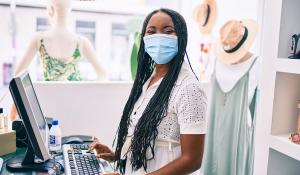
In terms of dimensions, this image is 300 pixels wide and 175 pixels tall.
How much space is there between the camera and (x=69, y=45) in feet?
7.25

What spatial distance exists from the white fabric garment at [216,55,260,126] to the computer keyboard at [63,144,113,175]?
837 millimetres

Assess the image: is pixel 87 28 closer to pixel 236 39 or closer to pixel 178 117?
pixel 236 39

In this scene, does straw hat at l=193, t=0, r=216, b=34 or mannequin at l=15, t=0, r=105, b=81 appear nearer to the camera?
mannequin at l=15, t=0, r=105, b=81

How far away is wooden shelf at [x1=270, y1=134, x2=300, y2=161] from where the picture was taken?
1.08 m

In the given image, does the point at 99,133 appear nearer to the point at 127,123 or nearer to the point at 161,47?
the point at 127,123

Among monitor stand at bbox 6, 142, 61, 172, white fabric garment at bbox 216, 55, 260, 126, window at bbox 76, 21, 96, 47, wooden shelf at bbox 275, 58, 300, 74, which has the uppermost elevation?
window at bbox 76, 21, 96, 47

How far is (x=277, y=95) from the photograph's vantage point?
1.19 metres

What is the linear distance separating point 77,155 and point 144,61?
1.70 ft

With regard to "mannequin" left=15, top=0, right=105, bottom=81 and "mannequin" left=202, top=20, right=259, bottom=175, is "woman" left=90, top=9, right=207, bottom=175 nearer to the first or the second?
"mannequin" left=202, top=20, right=259, bottom=175

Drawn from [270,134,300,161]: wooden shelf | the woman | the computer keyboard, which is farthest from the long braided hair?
[270,134,300,161]: wooden shelf

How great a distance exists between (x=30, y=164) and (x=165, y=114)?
0.59 metres

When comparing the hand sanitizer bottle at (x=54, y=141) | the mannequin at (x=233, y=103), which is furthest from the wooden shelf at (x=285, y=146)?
the hand sanitizer bottle at (x=54, y=141)

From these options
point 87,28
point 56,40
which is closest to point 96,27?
point 87,28

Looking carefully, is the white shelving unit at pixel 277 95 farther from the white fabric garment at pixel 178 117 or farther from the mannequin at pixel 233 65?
the mannequin at pixel 233 65
